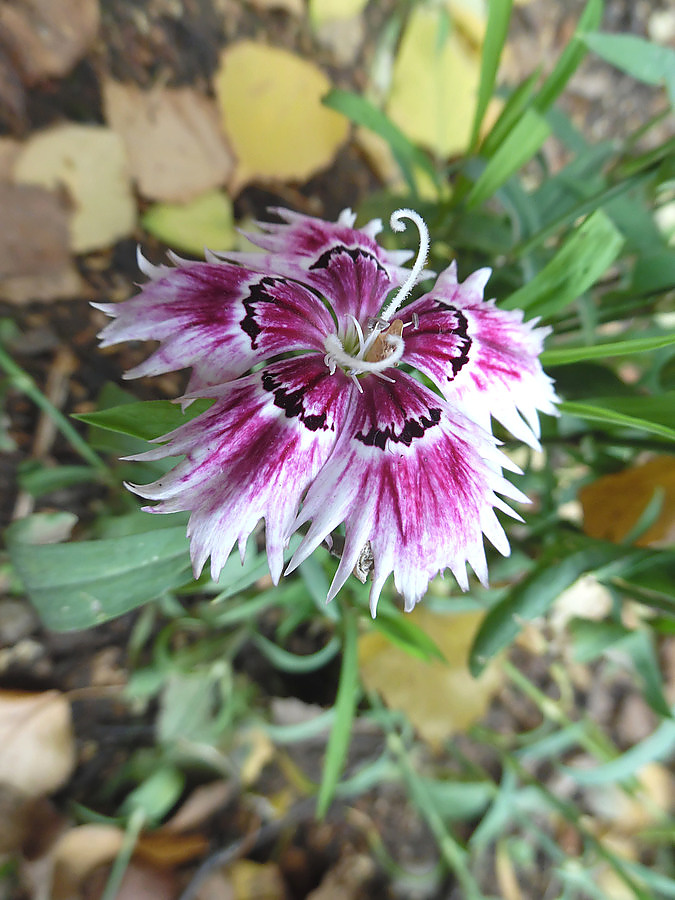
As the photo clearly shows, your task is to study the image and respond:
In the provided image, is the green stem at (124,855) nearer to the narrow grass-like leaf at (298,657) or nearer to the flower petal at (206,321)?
the narrow grass-like leaf at (298,657)

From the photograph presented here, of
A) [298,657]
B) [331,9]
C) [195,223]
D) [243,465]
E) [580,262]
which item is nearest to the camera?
[243,465]

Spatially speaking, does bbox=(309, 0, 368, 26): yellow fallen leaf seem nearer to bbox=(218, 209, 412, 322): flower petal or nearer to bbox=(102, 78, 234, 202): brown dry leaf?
bbox=(102, 78, 234, 202): brown dry leaf

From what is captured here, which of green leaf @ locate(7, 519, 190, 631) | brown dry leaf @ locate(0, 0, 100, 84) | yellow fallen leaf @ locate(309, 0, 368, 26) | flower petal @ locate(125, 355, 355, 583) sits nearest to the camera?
flower petal @ locate(125, 355, 355, 583)

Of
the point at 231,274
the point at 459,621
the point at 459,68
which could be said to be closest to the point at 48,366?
the point at 231,274

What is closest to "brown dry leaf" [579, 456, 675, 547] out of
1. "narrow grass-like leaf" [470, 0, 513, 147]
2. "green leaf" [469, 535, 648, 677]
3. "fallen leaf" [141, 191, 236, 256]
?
"green leaf" [469, 535, 648, 677]

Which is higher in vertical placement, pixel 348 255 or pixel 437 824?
pixel 348 255

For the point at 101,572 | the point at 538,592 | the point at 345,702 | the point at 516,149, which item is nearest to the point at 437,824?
the point at 345,702

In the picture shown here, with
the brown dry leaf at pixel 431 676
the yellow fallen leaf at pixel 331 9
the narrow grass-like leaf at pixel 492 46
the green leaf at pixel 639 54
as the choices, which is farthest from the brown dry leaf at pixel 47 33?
the brown dry leaf at pixel 431 676

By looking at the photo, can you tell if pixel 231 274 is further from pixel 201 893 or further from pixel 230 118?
pixel 201 893

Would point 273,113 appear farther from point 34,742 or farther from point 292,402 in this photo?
point 34,742
